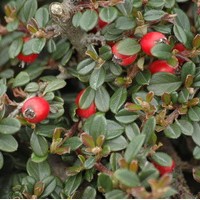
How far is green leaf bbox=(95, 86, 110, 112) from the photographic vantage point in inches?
93.6

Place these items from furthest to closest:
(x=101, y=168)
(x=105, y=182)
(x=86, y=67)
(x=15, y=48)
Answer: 1. (x=15, y=48)
2. (x=86, y=67)
3. (x=101, y=168)
4. (x=105, y=182)

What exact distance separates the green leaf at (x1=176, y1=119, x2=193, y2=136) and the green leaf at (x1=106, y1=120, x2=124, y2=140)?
0.90 feet

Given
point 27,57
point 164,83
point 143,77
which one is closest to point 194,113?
point 164,83

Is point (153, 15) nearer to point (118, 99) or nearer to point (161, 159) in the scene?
point (118, 99)

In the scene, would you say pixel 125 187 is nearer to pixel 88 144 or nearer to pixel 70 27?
pixel 88 144

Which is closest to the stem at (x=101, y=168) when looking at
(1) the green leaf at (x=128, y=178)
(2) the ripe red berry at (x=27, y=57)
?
(1) the green leaf at (x=128, y=178)

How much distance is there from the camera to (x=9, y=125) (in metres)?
2.29

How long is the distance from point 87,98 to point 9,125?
1.33ft

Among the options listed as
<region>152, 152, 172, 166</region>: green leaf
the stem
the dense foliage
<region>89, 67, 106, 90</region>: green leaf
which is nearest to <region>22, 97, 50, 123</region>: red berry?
the dense foliage

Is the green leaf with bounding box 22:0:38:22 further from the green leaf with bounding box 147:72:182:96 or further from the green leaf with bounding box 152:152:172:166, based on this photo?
the green leaf with bounding box 152:152:172:166

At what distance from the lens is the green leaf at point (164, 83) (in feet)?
7.67

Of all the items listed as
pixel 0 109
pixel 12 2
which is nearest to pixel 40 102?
pixel 0 109

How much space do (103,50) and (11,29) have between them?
62cm

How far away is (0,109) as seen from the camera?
2342 millimetres
